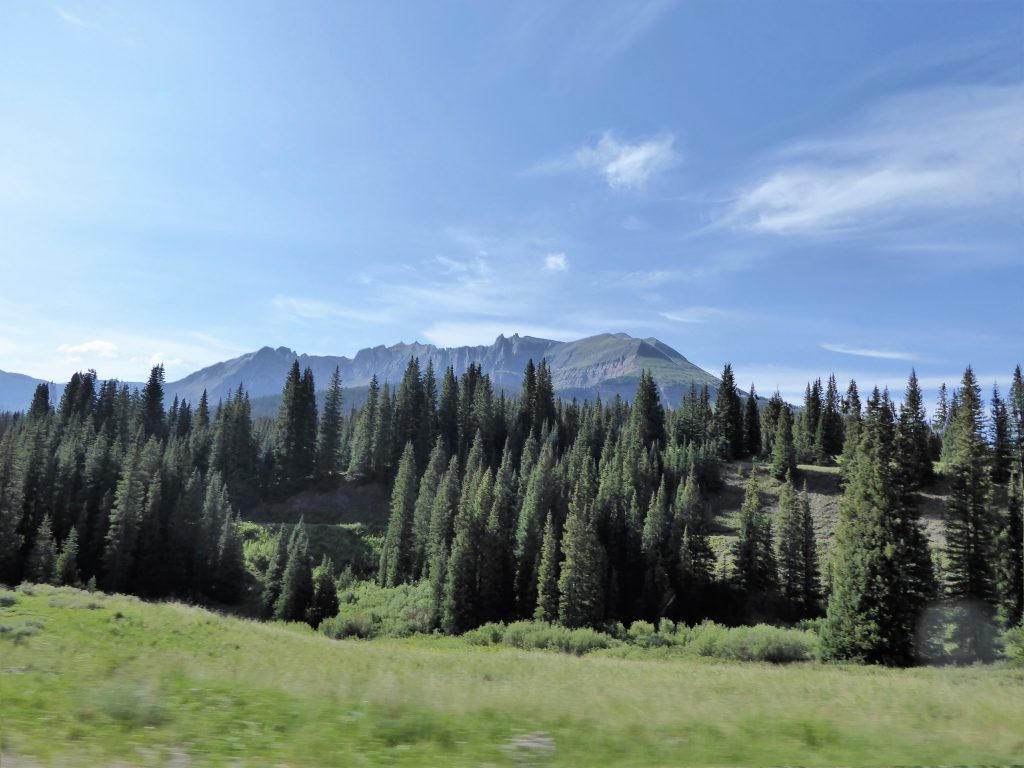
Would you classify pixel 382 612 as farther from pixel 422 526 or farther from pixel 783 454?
pixel 783 454

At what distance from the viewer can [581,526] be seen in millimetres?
62625

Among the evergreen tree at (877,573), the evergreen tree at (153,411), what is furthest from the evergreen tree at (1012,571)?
the evergreen tree at (153,411)

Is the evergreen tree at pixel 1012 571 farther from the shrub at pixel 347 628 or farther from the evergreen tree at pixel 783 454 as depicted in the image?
the shrub at pixel 347 628

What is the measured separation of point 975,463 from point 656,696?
62.9m

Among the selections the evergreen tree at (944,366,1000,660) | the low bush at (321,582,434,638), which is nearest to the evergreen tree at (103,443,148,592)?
the low bush at (321,582,434,638)

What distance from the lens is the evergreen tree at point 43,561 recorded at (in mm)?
59438

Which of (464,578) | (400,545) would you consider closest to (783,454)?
(464,578)

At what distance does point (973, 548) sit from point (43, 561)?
308 feet

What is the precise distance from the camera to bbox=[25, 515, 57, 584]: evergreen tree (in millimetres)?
59438

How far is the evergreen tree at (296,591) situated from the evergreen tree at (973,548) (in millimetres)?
62413

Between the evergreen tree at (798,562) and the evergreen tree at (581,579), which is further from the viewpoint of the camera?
the evergreen tree at (798,562)

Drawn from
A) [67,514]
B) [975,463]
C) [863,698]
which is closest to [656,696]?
[863,698]

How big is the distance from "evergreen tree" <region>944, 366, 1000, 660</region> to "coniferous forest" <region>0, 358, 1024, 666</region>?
0.20m

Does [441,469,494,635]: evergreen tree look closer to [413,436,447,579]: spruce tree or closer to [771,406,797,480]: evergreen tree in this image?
[413,436,447,579]: spruce tree
